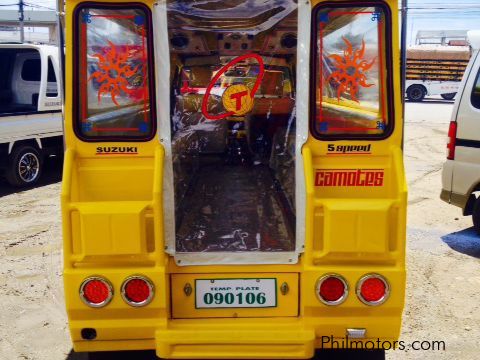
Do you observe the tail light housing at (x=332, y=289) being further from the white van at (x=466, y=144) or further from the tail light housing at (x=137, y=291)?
the white van at (x=466, y=144)

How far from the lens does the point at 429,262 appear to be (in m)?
5.68

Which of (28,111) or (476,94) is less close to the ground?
(476,94)

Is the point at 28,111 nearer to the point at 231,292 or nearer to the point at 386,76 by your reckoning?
the point at 231,292

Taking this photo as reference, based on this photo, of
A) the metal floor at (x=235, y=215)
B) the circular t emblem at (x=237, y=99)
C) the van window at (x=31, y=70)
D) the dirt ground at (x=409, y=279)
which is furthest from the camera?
the van window at (x=31, y=70)

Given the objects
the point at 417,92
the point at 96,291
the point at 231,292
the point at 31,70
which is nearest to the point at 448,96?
the point at 417,92

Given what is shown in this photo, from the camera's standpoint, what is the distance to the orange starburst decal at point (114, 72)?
9.93 feet

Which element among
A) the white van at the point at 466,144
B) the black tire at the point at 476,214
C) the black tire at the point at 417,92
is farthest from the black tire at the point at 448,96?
the black tire at the point at 476,214

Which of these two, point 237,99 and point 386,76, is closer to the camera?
point 386,76

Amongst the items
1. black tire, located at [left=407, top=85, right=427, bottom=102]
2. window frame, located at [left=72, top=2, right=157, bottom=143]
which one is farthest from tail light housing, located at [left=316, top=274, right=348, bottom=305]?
black tire, located at [left=407, top=85, right=427, bottom=102]

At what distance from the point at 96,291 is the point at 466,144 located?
15.3 feet

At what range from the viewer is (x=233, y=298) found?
3094 mm

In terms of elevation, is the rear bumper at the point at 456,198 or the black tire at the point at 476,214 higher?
the rear bumper at the point at 456,198

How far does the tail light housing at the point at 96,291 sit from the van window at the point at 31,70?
26.7ft

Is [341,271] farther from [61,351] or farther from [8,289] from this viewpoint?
[8,289]
